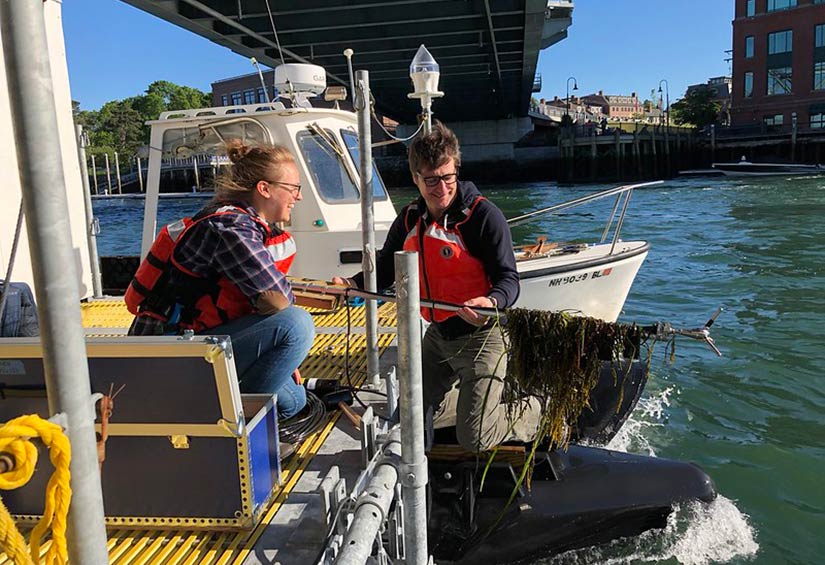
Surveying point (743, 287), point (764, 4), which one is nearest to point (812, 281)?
point (743, 287)

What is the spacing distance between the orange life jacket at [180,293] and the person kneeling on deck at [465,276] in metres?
0.90

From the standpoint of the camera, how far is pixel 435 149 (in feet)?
11.4

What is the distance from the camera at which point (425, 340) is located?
3.93 metres

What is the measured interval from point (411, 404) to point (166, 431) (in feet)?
3.53

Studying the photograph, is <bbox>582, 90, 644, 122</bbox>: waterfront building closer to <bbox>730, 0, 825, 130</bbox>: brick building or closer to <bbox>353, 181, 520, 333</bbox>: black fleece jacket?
<bbox>730, 0, 825, 130</bbox>: brick building

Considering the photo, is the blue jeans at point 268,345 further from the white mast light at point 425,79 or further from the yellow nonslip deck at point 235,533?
the white mast light at point 425,79

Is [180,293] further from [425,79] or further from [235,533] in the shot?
[425,79]

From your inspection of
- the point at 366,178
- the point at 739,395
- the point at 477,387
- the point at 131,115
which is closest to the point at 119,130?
the point at 131,115

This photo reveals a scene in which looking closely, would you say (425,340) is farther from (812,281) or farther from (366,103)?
(812,281)

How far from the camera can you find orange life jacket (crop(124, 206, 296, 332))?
3.10 meters

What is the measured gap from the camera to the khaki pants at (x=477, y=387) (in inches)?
134

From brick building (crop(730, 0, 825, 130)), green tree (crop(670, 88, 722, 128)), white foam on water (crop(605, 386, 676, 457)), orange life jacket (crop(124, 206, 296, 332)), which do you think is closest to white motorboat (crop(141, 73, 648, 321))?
white foam on water (crop(605, 386, 676, 457))

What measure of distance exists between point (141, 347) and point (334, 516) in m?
0.96

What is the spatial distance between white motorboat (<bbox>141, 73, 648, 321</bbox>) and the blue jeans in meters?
3.68
